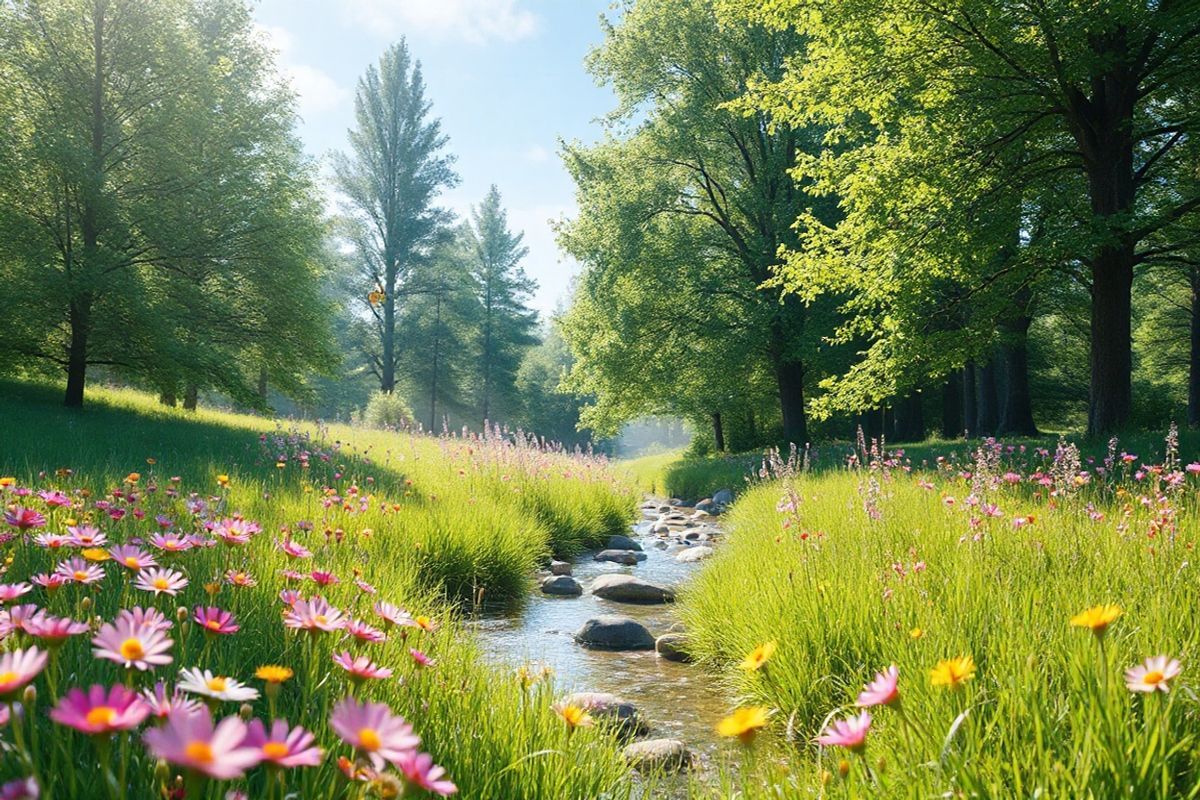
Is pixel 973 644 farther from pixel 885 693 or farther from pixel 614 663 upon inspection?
pixel 614 663

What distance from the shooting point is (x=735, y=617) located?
425 centimetres

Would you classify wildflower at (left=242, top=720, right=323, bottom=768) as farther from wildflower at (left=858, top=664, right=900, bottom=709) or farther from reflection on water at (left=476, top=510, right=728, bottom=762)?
reflection on water at (left=476, top=510, right=728, bottom=762)

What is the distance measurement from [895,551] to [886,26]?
7578 millimetres

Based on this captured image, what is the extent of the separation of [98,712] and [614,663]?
4099 millimetres

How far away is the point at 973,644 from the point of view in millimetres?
2760

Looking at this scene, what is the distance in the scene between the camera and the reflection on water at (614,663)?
3.67 m

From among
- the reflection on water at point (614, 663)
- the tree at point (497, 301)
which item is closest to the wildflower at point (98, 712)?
the reflection on water at point (614, 663)

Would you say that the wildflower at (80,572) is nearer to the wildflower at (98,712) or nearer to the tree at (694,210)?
the wildflower at (98,712)

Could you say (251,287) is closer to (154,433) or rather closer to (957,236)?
(154,433)

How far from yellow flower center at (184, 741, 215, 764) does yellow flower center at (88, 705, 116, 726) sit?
17 centimetres

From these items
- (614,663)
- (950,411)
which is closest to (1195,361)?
(950,411)

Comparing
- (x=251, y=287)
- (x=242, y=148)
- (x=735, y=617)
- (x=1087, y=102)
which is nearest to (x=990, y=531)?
(x=735, y=617)

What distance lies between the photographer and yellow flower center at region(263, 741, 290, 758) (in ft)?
2.67

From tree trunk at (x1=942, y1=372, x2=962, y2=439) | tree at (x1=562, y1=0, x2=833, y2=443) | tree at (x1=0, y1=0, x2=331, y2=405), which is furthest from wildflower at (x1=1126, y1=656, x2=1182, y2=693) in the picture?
tree trunk at (x1=942, y1=372, x2=962, y2=439)
